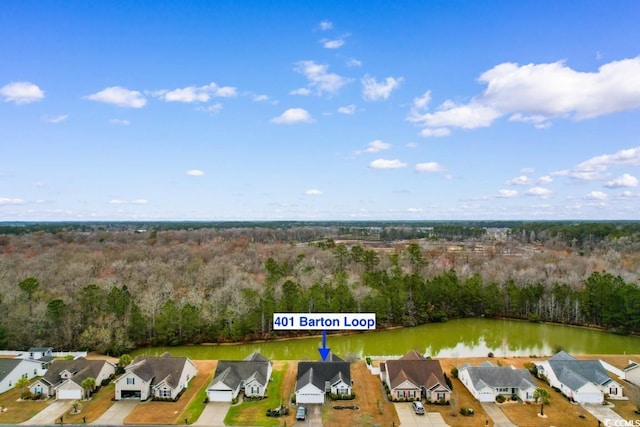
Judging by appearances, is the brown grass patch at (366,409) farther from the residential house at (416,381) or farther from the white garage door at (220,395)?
the white garage door at (220,395)

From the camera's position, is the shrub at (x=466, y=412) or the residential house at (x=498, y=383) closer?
the shrub at (x=466, y=412)

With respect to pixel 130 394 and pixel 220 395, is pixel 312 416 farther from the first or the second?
pixel 130 394

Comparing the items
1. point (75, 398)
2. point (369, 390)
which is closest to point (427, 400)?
point (369, 390)

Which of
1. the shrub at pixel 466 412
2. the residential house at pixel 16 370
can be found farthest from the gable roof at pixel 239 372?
the residential house at pixel 16 370

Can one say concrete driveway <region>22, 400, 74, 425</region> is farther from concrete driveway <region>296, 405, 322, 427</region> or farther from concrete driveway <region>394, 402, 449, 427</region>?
concrete driveway <region>394, 402, 449, 427</region>

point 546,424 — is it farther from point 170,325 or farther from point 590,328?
point 170,325

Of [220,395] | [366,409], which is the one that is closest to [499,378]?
[366,409]

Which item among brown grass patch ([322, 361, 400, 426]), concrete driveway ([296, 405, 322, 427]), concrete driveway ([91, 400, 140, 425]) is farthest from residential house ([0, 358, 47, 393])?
brown grass patch ([322, 361, 400, 426])
